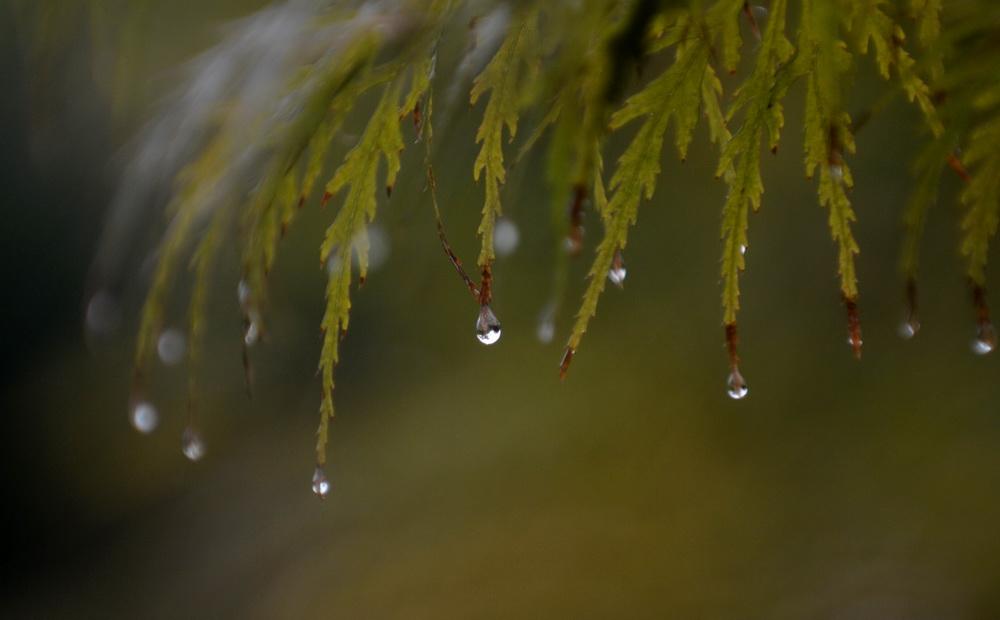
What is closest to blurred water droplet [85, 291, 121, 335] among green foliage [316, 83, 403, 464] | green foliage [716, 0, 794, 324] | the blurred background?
green foliage [316, 83, 403, 464]

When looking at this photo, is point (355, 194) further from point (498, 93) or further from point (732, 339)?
point (732, 339)

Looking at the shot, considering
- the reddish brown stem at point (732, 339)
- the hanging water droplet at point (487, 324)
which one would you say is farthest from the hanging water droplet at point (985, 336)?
the hanging water droplet at point (487, 324)

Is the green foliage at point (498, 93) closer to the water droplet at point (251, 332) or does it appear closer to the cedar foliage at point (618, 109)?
the cedar foliage at point (618, 109)

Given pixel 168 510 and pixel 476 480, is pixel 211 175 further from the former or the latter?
pixel 168 510

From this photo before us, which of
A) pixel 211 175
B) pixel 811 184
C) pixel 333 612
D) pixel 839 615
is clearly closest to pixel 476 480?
pixel 333 612

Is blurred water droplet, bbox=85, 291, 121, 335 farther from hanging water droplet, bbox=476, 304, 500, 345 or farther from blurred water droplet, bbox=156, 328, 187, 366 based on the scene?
hanging water droplet, bbox=476, 304, 500, 345

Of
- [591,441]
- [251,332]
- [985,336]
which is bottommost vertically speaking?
[591,441]

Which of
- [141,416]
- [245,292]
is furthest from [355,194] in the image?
[141,416]

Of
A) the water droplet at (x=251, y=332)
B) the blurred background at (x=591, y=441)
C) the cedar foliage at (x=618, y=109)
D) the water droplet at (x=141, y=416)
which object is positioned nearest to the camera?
the cedar foliage at (x=618, y=109)
